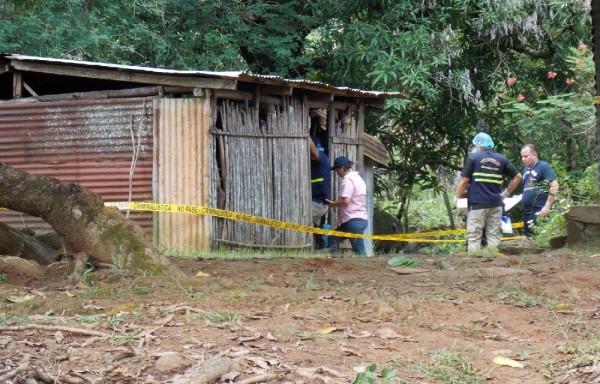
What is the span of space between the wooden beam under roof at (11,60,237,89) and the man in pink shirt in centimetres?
224

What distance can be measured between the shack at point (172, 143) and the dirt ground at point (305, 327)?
4.55m

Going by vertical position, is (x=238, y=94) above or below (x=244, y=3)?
below

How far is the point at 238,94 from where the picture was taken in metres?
14.1

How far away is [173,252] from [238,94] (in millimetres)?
2544

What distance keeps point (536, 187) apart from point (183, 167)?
195 inches

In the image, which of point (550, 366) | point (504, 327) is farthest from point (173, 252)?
point (550, 366)

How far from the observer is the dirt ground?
5680 millimetres

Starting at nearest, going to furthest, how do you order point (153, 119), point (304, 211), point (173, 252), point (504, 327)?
point (504, 327)
point (173, 252)
point (153, 119)
point (304, 211)

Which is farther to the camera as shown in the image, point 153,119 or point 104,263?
point 153,119

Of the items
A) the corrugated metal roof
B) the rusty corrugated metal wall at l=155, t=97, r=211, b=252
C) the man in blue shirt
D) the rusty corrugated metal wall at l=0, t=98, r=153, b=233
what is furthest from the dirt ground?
the rusty corrugated metal wall at l=0, t=98, r=153, b=233

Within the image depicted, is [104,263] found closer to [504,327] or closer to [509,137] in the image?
[504,327]

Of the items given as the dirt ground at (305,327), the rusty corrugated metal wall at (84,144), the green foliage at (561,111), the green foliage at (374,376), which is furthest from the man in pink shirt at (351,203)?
the green foliage at (374,376)

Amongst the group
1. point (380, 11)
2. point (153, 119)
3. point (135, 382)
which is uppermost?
point (380, 11)

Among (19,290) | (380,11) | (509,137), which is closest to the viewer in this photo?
(19,290)
